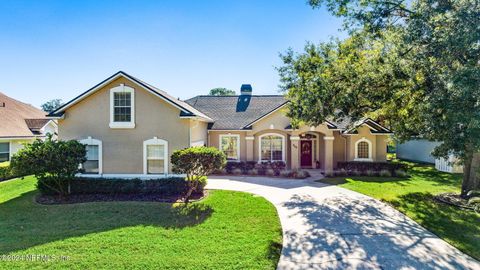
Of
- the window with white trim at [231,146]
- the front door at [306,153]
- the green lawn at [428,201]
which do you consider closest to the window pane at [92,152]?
the window with white trim at [231,146]

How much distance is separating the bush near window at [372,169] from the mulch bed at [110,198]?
12.0m

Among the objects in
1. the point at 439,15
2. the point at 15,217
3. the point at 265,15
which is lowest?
the point at 15,217

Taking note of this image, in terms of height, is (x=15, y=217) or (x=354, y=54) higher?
(x=354, y=54)

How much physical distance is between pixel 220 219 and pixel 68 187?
9258 mm

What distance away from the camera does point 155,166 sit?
15148 millimetres

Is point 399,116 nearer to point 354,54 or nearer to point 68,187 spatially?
point 354,54

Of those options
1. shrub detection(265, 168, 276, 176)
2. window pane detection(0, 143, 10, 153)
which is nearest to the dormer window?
shrub detection(265, 168, 276, 176)

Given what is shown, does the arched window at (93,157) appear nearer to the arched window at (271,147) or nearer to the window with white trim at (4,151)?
the window with white trim at (4,151)

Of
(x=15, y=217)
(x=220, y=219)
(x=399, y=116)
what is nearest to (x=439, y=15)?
(x=399, y=116)

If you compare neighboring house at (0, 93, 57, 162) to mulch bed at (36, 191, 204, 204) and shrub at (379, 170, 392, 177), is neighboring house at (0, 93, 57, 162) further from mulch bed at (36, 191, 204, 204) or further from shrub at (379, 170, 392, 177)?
shrub at (379, 170, 392, 177)

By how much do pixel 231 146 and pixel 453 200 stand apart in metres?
14.7

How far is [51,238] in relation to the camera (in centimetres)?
772

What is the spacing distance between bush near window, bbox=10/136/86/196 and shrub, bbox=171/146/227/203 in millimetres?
5146

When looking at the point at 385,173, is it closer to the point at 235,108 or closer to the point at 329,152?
the point at 329,152
